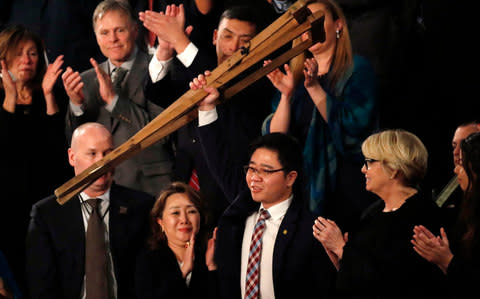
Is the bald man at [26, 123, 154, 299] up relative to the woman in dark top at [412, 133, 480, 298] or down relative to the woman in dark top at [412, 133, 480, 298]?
up

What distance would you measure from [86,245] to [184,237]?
498 millimetres

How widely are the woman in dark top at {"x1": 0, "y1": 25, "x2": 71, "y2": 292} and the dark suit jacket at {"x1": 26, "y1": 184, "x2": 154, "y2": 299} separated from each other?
1.39 feet

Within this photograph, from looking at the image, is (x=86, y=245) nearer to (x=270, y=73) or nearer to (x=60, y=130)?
(x=60, y=130)

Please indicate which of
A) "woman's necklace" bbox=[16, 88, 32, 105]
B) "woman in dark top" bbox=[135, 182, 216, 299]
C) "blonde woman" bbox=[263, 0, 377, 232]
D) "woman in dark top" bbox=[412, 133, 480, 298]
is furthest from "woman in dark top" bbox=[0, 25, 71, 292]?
"woman in dark top" bbox=[412, 133, 480, 298]

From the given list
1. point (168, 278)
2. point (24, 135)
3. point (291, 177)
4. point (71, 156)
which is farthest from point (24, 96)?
point (291, 177)

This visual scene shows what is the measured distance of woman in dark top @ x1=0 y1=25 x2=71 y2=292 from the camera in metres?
5.34

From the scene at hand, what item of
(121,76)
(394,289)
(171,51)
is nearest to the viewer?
(394,289)

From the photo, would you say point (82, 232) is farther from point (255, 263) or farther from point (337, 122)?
point (337, 122)

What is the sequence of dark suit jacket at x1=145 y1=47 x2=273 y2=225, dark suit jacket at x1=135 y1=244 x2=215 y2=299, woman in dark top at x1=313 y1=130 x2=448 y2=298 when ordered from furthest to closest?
dark suit jacket at x1=145 y1=47 x2=273 y2=225 < dark suit jacket at x1=135 y1=244 x2=215 y2=299 < woman in dark top at x1=313 y1=130 x2=448 y2=298

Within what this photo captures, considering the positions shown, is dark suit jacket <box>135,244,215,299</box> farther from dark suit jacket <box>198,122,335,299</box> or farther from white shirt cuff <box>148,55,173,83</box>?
white shirt cuff <box>148,55,173,83</box>

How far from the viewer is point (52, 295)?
484cm

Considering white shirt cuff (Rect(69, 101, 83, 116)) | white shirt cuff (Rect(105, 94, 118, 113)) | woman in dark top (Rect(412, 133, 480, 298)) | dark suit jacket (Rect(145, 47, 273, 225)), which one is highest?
white shirt cuff (Rect(69, 101, 83, 116))

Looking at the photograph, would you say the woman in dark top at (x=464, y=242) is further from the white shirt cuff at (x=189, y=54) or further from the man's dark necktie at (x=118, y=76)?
the man's dark necktie at (x=118, y=76)

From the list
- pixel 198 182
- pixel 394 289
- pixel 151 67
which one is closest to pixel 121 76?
pixel 151 67
